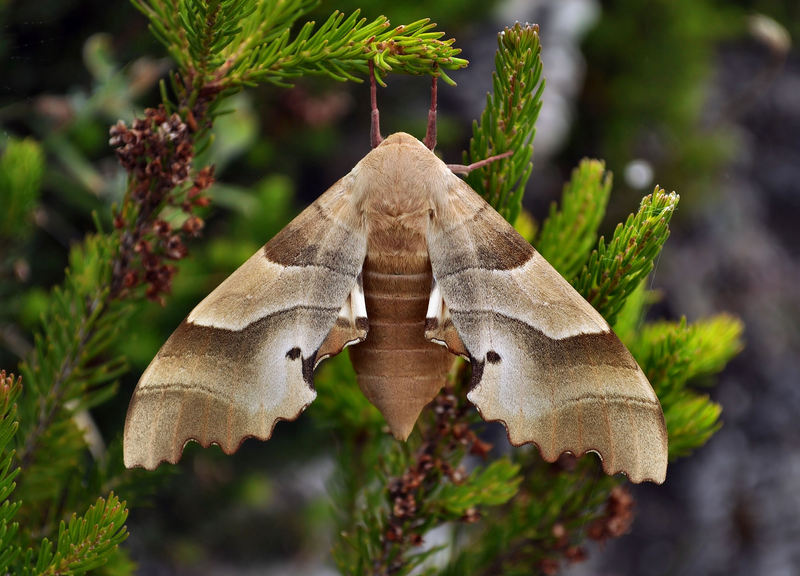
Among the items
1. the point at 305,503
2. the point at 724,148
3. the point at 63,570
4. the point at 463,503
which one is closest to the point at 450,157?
the point at 724,148

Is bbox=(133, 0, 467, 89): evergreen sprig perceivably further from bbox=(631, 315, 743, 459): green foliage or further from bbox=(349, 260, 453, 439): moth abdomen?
bbox=(631, 315, 743, 459): green foliage

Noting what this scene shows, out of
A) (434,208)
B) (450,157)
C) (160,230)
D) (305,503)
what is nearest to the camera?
(160,230)

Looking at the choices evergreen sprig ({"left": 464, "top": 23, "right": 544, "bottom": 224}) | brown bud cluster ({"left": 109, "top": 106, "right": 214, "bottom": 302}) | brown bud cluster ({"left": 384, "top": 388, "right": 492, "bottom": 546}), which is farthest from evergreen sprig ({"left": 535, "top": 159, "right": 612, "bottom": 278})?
brown bud cluster ({"left": 109, "top": 106, "right": 214, "bottom": 302})

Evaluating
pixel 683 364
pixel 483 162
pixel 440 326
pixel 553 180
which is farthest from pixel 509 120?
pixel 553 180

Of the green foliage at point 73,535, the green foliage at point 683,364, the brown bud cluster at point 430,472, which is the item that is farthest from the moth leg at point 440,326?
the green foliage at point 73,535

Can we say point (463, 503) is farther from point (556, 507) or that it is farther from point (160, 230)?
point (160, 230)

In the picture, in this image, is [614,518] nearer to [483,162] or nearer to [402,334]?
[402,334]
